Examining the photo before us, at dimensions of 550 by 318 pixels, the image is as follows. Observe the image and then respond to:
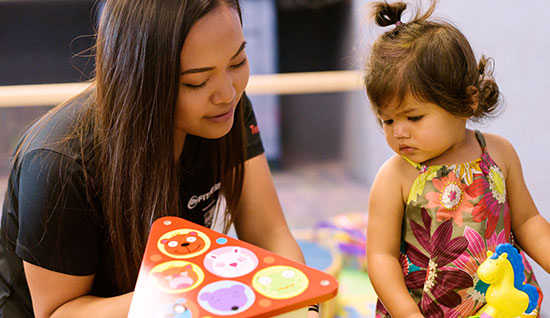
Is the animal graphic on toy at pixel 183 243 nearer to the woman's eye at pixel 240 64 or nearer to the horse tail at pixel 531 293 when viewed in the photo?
the woman's eye at pixel 240 64

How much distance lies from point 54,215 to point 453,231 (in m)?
0.63

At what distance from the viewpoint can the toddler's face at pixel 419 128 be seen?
2.70 feet

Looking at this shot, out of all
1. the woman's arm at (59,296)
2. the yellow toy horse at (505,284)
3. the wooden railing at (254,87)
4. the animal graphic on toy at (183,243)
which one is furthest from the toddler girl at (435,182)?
the wooden railing at (254,87)

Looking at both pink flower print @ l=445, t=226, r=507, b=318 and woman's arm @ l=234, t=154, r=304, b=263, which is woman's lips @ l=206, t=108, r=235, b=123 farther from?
pink flower print @ l=445, t=226, r=507, b=318

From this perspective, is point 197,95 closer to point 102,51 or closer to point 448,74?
point 102,51

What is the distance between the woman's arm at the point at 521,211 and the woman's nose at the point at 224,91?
46 cm

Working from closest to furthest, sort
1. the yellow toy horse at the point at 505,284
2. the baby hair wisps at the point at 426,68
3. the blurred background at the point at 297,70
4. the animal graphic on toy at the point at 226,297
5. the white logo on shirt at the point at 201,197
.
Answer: the animal graphic on toy at the point at 226,297 < the yellow toy horse at the point at 505,284 < the baby hair wisps at the point at 426,68 < the white logo on shirt at the point at 201,197 < the blurred background at the point at 297,70

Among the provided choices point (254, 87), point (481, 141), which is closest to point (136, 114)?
point (481, 141)

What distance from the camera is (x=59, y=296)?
33.4 inches

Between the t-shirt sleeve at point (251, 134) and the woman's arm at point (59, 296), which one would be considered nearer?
the woman's arm at point (59, 296)

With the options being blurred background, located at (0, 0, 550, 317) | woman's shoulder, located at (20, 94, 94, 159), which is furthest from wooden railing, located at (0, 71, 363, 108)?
woman's shoulder, located at (20, 94, 94, 159)

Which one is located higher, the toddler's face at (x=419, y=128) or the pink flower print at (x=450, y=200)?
the toddler's face at (x=419, y=128)

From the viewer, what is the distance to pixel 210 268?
61 cm

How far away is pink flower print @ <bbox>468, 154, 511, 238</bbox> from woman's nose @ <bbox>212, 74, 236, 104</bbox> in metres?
0.41
